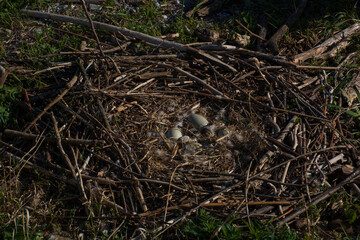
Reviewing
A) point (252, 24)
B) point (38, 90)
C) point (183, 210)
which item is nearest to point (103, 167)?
point (183, 210)

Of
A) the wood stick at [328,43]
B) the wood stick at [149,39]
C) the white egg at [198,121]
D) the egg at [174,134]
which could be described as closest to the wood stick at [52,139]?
the egg at [174,134]

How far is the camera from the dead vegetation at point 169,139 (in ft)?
9.03

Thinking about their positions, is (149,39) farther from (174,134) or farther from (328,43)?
(328,43)

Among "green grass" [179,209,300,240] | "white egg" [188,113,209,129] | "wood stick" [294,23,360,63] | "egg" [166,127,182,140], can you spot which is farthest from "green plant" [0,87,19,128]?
"wood stick" [294,23,360,63]

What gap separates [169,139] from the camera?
3.19m

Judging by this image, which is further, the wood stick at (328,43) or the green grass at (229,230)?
the wood stick at (328,43)

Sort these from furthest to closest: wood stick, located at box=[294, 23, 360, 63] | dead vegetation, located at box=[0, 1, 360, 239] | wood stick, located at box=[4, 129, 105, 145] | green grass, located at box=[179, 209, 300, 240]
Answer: wood stick, located at box=[294, 23, 360, 63] < wood stick, located at box=[4, 129, 105, 145] < dead vegetation, located at box=[0, 1, 360, 239] < green grass, located at box=[179, 209, 300, 240]

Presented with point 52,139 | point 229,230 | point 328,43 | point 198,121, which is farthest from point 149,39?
point 229,230

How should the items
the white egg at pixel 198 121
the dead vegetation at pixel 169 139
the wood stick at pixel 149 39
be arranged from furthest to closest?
the wood stick at pixel 149 39, the white egg at pixel 198 121, the dead vegetation at pixel 169 139

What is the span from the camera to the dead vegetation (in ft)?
9.03

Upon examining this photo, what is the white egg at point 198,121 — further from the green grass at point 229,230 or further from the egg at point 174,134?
the green grass at point 229,230

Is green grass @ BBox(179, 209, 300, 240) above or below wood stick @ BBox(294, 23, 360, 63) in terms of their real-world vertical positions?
below

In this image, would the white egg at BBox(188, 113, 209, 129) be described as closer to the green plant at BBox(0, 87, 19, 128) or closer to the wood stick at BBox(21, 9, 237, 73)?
the wood stick at BBox(21, 9, 237, 73)

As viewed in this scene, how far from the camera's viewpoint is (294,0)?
14.9 feet
